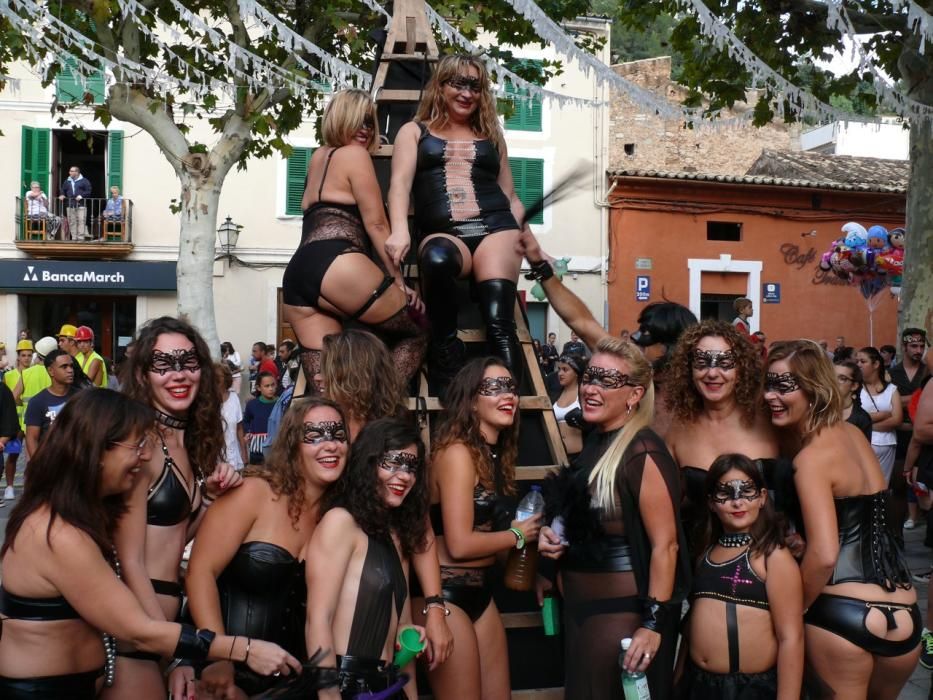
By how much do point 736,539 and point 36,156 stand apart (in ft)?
67.1

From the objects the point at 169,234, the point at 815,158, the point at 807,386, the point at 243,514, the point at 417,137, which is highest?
the point at 815,158

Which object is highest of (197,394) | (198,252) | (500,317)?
(198,252)

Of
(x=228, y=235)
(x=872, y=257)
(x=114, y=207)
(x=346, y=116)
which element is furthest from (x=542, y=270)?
(x=114, y=207)

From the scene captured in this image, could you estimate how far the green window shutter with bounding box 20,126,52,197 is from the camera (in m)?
20.3

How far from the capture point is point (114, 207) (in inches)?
799

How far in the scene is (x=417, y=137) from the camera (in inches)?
166

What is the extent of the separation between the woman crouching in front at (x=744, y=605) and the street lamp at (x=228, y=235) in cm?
1810

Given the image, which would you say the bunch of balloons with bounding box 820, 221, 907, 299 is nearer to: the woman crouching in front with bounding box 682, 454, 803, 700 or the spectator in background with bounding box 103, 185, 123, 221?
the woman crouching in front with bounding box 682, 454, 803, 700

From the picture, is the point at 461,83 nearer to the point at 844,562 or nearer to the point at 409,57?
the point at 409,57

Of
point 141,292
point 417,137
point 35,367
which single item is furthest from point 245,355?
point 417,137

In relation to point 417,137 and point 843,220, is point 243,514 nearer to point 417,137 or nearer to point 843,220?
point 417,137

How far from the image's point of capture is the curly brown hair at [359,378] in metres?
3.59

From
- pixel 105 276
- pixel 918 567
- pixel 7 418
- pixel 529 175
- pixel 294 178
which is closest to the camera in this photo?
pixel 918 567

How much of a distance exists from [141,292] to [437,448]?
60.7 ft
